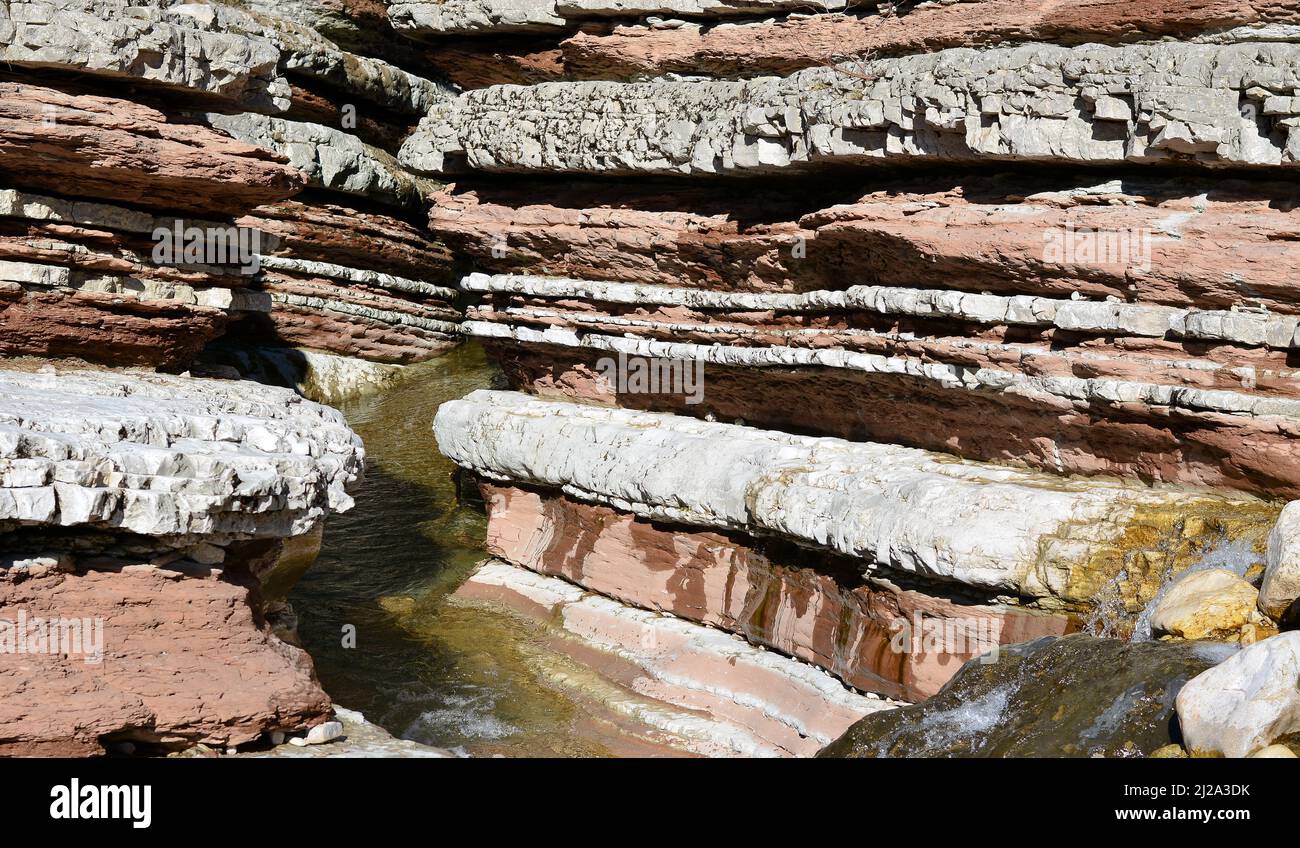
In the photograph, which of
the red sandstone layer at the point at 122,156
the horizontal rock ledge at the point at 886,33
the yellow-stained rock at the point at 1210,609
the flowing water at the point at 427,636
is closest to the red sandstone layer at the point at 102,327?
the red sandstone layer at the point at 122,156

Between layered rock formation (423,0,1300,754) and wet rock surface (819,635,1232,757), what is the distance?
11 cm

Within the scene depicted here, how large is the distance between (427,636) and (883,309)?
11.3 ft

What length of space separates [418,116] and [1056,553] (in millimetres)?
9833

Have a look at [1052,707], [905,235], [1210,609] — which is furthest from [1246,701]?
[905,235]

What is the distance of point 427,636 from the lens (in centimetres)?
787

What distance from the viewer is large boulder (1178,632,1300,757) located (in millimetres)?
3926

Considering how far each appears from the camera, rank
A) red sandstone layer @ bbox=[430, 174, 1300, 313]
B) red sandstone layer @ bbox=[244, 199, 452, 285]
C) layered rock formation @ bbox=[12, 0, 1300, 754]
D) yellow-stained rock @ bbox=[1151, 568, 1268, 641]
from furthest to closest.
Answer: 1. red sandstone layer @ bbox=[244, 199, 452, 285]
2. red sandstone layer @ bbox=[430, 174, 1300, 313]
3. layered rock formation @ bbox=[12, 0, 1300, 754]
4. yellow-stained rock @ bbox=[1151, 568, 1268, 641]

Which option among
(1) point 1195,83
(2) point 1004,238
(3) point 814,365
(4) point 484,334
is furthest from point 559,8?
(1) point 1195,83

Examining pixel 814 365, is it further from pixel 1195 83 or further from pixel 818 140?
pixel 1195 83

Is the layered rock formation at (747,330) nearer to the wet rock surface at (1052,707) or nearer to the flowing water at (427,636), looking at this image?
the wet rock surface at (1052,707)

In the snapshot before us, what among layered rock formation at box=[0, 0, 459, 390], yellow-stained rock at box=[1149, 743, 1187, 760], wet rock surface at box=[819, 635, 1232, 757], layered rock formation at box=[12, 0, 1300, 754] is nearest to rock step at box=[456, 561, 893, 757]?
layered rock formation at box=[12, 0, 1300, 754]

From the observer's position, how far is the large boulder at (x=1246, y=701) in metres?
3.93

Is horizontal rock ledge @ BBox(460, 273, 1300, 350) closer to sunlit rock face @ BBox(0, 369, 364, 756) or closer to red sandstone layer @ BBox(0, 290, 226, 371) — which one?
red sandstone layer @ BBox(0, 290, 226, 371)
